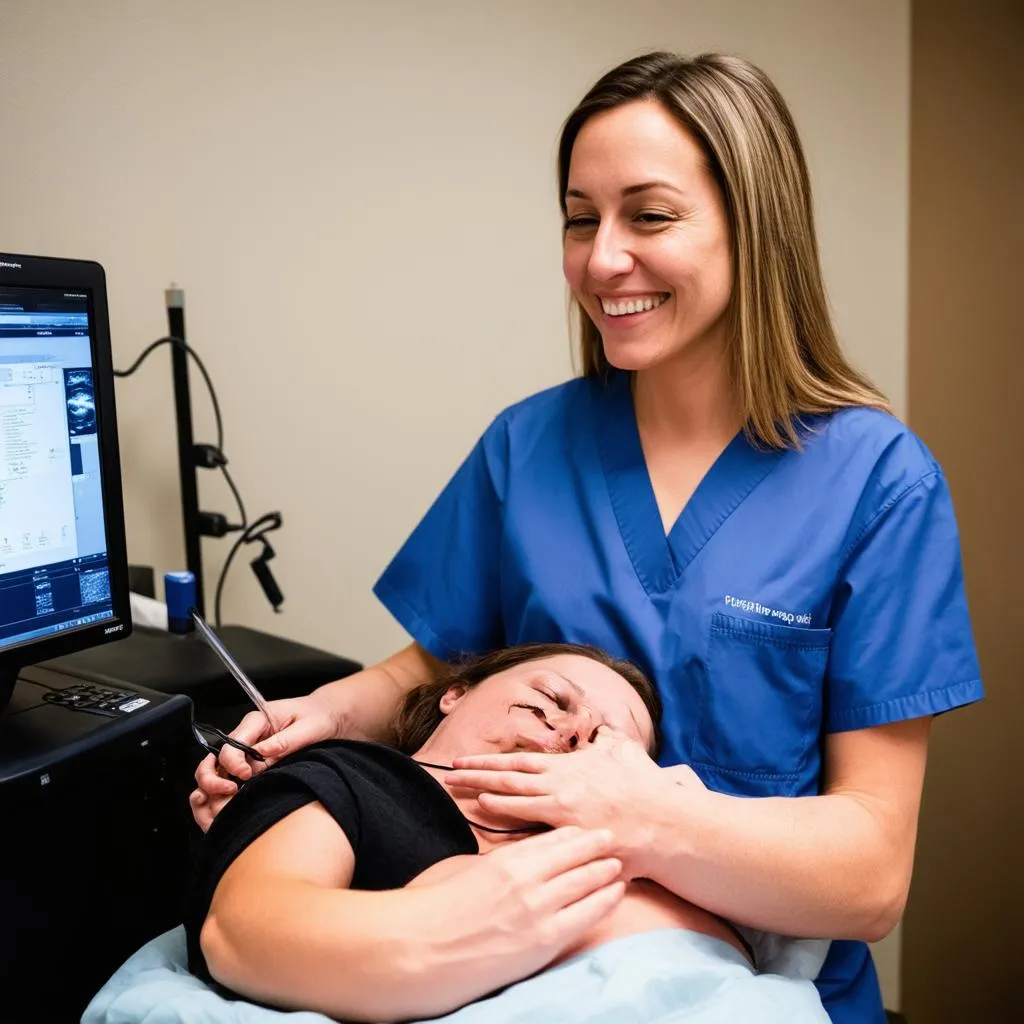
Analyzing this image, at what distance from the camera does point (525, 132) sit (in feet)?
7.36

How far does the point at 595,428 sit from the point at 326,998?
821mm

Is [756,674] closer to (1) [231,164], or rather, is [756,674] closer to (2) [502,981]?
(2) [502,981]

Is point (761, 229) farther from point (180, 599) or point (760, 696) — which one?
point (180, 599)

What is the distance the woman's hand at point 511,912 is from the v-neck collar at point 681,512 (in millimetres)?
429

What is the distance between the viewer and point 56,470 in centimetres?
109

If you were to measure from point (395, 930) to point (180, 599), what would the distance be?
772mm

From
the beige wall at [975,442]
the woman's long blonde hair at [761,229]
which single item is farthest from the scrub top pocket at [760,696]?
the beige wall at [975,442]

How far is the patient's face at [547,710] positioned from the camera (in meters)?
1.18

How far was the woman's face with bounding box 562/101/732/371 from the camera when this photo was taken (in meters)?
1.31

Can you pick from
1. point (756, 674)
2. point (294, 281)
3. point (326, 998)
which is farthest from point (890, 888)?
point (294, 281)

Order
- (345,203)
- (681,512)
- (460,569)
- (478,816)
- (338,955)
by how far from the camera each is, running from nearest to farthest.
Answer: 1. (338,955)
2. (478,816)
3. (681,512)
4. (460,569)
5. (345,203)

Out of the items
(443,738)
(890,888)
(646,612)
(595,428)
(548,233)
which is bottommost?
(890,888)

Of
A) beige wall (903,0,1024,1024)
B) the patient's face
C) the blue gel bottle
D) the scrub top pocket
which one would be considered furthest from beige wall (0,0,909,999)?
the scrub top pocket

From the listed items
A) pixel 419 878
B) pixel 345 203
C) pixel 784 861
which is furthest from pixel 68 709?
pixel 345 203
